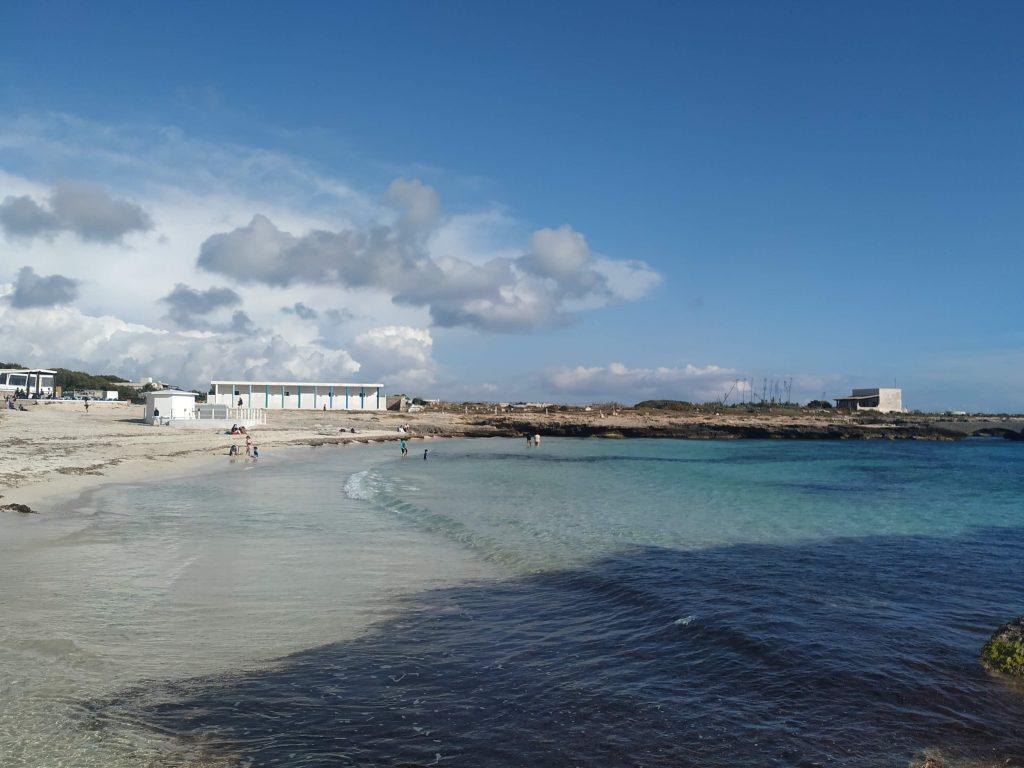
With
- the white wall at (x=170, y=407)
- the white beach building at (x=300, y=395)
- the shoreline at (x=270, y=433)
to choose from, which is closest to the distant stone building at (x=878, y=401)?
the shoreline at (x=270, y=433)

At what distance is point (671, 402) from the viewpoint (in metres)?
133

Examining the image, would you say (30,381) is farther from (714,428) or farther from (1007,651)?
(1007,651)

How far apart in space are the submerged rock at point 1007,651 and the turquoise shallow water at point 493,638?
0.85ft

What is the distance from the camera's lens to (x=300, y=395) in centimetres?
8538

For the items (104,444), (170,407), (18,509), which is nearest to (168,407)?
(170,407)

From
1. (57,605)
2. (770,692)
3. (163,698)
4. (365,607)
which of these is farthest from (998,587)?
(57,605)

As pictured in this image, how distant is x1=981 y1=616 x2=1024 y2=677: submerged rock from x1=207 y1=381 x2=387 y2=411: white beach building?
7965 cm

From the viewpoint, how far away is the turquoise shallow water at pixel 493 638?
6.28m

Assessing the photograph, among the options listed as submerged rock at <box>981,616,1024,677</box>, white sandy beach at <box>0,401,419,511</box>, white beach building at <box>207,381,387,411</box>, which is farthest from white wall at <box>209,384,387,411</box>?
submerged rock at <box>981,616,1024,677</box>

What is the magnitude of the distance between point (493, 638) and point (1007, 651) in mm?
6446

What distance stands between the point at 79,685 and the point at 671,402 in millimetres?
131037

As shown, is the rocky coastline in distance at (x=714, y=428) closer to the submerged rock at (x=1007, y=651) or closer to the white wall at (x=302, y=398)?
the white wall at (x=302, y=398)

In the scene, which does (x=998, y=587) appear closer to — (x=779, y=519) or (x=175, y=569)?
(x=779, y=519)

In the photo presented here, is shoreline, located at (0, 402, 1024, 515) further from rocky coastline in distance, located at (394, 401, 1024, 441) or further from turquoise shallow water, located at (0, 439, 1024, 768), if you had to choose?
turquoise shallow water, located at (0, 439, 1024, 768)
